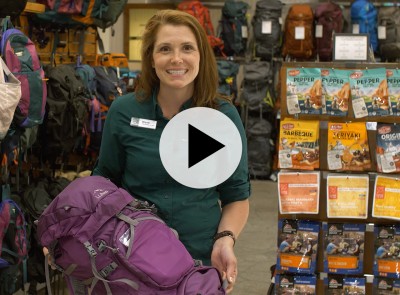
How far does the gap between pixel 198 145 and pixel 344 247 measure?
7.12ft

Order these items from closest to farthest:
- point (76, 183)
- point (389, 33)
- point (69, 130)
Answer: point (76, 183) < point (69, 130) < point (389, 33)

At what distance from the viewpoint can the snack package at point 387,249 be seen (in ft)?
11.9

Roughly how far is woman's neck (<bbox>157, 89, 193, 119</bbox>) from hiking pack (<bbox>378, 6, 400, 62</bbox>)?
7770 mm

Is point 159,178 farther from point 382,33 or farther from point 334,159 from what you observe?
point 382,33

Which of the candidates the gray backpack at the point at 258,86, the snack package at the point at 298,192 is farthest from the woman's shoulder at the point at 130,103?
the gray backpack at the point at 258,86

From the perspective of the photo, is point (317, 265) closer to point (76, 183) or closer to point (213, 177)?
point (213, 177)

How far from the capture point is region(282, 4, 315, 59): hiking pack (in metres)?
9.27

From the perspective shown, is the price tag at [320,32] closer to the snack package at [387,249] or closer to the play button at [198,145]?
the snack package at [387,249]

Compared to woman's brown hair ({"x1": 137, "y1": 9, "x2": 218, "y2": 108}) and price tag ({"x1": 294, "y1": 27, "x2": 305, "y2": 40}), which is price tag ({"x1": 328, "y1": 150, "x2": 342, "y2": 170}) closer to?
woman's brown hair ({"x1": 137, "y1": 9, "x2": 218, "y2": 108})

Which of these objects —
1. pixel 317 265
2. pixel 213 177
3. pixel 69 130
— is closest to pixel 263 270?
pixel 317 265

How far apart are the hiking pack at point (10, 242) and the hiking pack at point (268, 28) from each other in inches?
251

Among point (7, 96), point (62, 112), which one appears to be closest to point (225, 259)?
point (7, 96)

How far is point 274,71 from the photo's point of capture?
9711 millimetres

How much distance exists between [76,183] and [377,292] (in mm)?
2608
